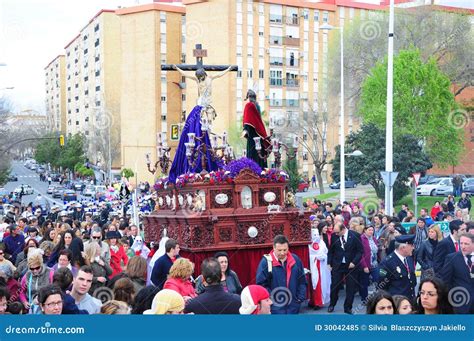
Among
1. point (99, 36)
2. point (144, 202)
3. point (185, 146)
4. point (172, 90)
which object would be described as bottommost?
point (144, 202)

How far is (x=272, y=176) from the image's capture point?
14.9 metres

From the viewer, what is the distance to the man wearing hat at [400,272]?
10.2m

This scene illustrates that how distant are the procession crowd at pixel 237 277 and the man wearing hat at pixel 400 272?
0.01m

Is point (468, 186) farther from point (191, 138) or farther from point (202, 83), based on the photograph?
point (191, 138)

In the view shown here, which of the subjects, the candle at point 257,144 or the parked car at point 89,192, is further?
the parked car at point 89,192

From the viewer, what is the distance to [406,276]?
10.3 m

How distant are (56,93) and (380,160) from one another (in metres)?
60.1

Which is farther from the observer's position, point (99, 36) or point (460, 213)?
point (99, 36)

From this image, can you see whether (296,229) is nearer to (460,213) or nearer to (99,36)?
(460,213)

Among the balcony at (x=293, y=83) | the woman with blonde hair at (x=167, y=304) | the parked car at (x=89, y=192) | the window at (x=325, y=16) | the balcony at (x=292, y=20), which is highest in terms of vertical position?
the window at (x=325, y=16)

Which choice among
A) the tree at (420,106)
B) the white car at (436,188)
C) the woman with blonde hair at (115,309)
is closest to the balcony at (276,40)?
the tree at (420,106)

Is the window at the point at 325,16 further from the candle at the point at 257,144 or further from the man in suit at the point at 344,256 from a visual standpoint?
the man in suit at the point at 344,256

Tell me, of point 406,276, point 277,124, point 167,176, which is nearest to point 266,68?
point 277,124
